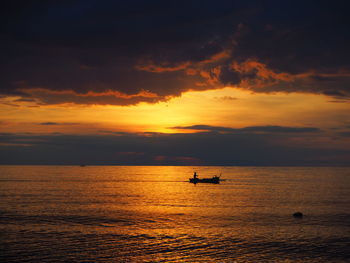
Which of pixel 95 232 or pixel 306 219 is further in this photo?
pixel 306 219

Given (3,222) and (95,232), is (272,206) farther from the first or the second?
(3,222)

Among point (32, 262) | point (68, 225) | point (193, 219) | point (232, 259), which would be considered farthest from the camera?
point (193, 219)

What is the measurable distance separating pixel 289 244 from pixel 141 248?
2239 cm

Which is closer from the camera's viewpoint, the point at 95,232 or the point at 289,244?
the point at 289,244

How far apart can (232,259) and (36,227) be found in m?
36.7

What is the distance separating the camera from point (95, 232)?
60906mm

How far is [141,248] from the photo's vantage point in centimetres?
5097

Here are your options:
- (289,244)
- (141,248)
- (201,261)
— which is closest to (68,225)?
(141,248)

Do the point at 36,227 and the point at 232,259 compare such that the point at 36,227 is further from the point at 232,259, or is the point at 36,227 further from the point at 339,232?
the point at 339,232

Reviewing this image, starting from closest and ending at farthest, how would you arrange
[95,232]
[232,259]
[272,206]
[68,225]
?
[232,259] < [95,232] < [68,225] < [272,206]

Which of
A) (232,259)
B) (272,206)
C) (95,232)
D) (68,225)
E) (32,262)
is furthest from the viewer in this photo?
(272,206)

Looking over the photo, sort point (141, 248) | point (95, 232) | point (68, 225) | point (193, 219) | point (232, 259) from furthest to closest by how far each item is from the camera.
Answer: point (193, 219) → point (68, 225) → point (95, 232) → point (141, 248) → point (232, 259)

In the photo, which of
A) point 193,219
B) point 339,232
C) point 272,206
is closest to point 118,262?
point 193,219

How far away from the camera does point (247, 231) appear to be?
63.0 meters
